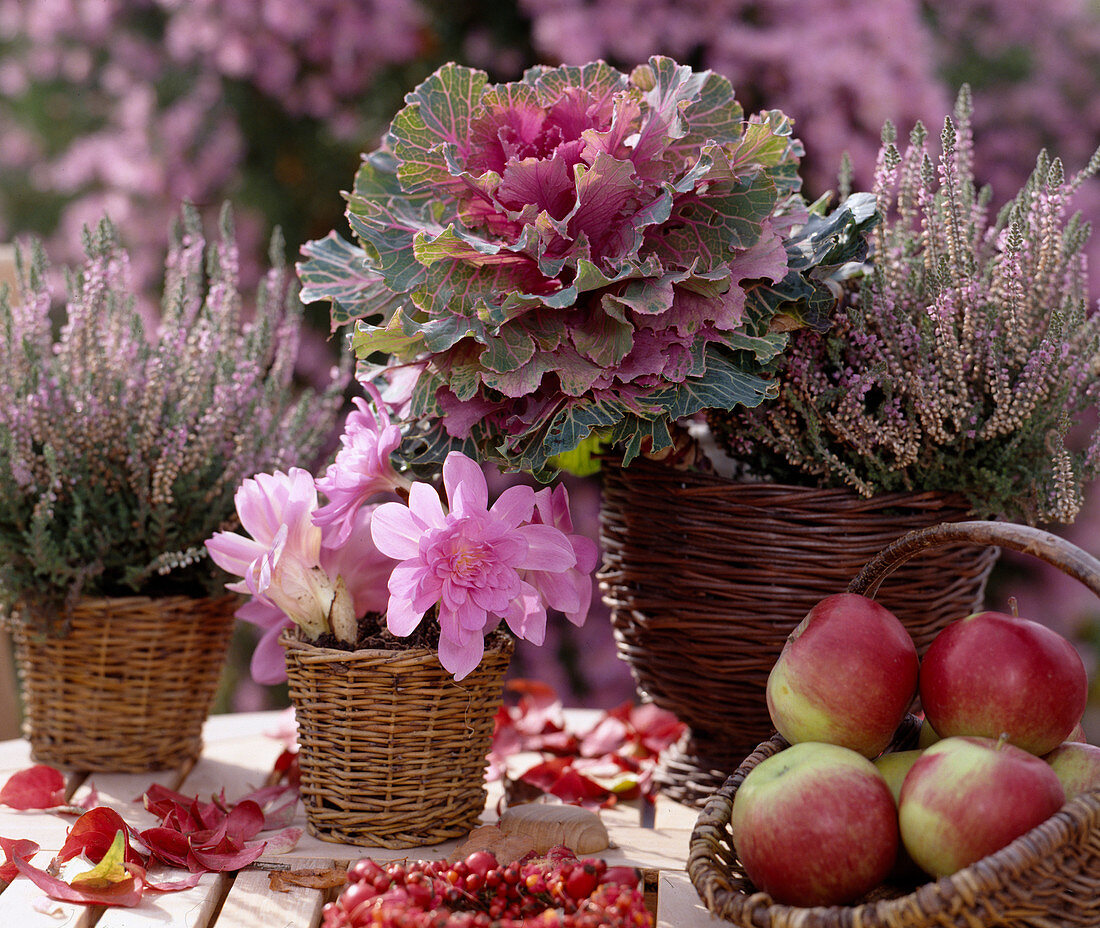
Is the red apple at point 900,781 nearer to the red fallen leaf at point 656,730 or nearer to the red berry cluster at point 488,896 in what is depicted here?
the red berry cluster at point 488,896

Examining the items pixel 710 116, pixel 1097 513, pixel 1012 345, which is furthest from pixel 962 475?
pixel 1097 513

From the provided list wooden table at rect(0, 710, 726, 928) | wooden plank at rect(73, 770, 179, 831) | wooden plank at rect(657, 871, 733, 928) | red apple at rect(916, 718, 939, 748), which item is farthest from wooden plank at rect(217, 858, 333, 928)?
red apple at rect(916, 718, 939, 748)

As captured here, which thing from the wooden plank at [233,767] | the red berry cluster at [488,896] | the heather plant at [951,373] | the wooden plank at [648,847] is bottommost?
the wooden plank at [233,767]

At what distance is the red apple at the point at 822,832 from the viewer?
2.14 feet

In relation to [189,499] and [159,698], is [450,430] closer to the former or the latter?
[189,499]

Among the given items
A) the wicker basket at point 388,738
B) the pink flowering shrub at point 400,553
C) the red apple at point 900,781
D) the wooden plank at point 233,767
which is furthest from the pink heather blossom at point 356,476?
the red apple at point 900,781

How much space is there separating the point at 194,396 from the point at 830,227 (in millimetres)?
608

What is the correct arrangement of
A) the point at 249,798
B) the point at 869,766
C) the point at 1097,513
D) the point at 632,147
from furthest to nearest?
the point at 1097,513 → the point at 249,798 → the point at 632,147 → the point at 869,766

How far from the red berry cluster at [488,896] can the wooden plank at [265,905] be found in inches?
2.5

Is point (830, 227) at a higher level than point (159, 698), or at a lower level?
higher

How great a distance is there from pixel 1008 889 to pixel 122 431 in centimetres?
83

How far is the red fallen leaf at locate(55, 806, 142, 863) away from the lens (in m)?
0.83

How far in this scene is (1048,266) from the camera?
892 millimetres

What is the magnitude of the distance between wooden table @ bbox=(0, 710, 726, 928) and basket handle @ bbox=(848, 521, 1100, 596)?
28cm
